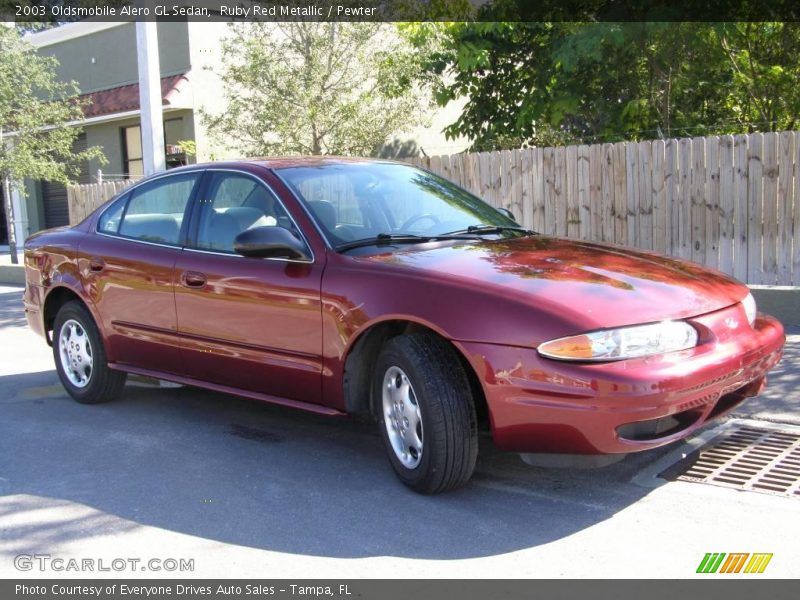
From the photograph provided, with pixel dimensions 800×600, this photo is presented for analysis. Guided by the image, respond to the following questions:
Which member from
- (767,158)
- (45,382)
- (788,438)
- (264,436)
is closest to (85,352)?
(45,382)

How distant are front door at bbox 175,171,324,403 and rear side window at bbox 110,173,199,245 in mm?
234

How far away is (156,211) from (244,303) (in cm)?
137

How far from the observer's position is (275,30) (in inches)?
514

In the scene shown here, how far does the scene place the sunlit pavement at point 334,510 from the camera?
3477 mm

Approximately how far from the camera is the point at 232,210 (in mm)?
5129

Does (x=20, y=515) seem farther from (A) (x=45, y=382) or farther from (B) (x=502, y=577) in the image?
(A) (x=45, y=382)

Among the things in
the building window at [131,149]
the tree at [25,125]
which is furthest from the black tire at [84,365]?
the building window at [131,149]

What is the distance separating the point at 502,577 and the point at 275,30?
11.3 metres

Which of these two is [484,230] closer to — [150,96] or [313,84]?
[313,84]

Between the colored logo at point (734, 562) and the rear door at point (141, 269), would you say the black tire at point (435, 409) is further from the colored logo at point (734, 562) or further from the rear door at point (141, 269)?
the rear door at point (141, 269)

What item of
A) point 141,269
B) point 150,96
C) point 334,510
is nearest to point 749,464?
point 334,510

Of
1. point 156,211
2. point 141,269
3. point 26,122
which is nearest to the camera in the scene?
point 141,269

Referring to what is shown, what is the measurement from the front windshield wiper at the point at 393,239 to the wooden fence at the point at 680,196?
4521mm

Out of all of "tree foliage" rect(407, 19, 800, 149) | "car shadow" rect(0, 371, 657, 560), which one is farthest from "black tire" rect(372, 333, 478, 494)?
"tree foliage" rect(407, 19, 800, 149)
